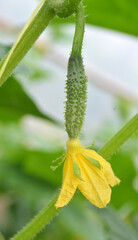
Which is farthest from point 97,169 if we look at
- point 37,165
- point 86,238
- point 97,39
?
point 97,39

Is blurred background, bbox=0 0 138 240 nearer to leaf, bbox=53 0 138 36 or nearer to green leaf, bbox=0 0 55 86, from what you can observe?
leaf, bbox=53 0 138 36

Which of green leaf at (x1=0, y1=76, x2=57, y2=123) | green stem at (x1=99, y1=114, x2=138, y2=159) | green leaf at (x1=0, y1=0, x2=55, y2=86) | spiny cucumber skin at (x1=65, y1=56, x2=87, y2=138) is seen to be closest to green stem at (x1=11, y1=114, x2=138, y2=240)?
green stem at (x1=99, y1=114, x2=138, y2=159)

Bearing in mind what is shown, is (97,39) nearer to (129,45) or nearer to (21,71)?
(129,45)

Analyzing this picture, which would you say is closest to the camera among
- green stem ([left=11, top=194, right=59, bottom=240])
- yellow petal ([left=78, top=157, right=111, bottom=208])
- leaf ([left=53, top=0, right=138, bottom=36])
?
yellow petal ([left=78, top=157, right=111, bottom=208])

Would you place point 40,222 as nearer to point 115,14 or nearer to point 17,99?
point 17,99

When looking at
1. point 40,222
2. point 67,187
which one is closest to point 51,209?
point 40,222

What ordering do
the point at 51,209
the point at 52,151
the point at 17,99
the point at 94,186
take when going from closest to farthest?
the point at 94,186 → the point at 51,209 → the point at 17,99 → the point at 52,151
